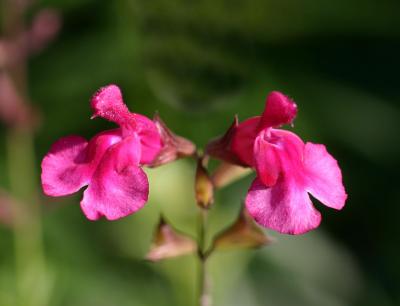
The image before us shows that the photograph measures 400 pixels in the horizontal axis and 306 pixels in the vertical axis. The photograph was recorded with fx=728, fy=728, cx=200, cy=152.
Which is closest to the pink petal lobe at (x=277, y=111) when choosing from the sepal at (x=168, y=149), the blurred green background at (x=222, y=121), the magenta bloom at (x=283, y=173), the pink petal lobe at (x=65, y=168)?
the magenta bloom at (x=283, y=173)

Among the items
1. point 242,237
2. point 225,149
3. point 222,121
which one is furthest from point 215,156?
point 222,121

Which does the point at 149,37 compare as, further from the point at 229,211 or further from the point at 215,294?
the point at 215,294

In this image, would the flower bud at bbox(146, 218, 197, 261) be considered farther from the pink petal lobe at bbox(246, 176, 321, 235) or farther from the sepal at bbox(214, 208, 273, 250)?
the pink petal lobe at bbox(246, 176, 321, 235)

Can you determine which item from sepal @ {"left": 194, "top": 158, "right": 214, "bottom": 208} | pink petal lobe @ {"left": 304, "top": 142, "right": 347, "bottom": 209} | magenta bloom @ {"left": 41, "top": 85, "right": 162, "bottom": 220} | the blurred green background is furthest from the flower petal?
the blurred green background

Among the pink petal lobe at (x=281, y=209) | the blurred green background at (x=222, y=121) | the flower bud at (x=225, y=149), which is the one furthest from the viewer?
the blurred green background at (x=222, y=121)

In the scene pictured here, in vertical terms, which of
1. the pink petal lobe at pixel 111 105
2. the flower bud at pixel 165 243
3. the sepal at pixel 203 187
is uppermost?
the pink petal lobe at pixel 111 105

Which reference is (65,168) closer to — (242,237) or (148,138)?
(148,138)

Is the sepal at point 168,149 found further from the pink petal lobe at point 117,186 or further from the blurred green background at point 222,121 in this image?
the blurred green background at point 222,121

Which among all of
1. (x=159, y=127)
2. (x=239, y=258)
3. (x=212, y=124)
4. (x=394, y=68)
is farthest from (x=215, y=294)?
(x=394, y=68)
